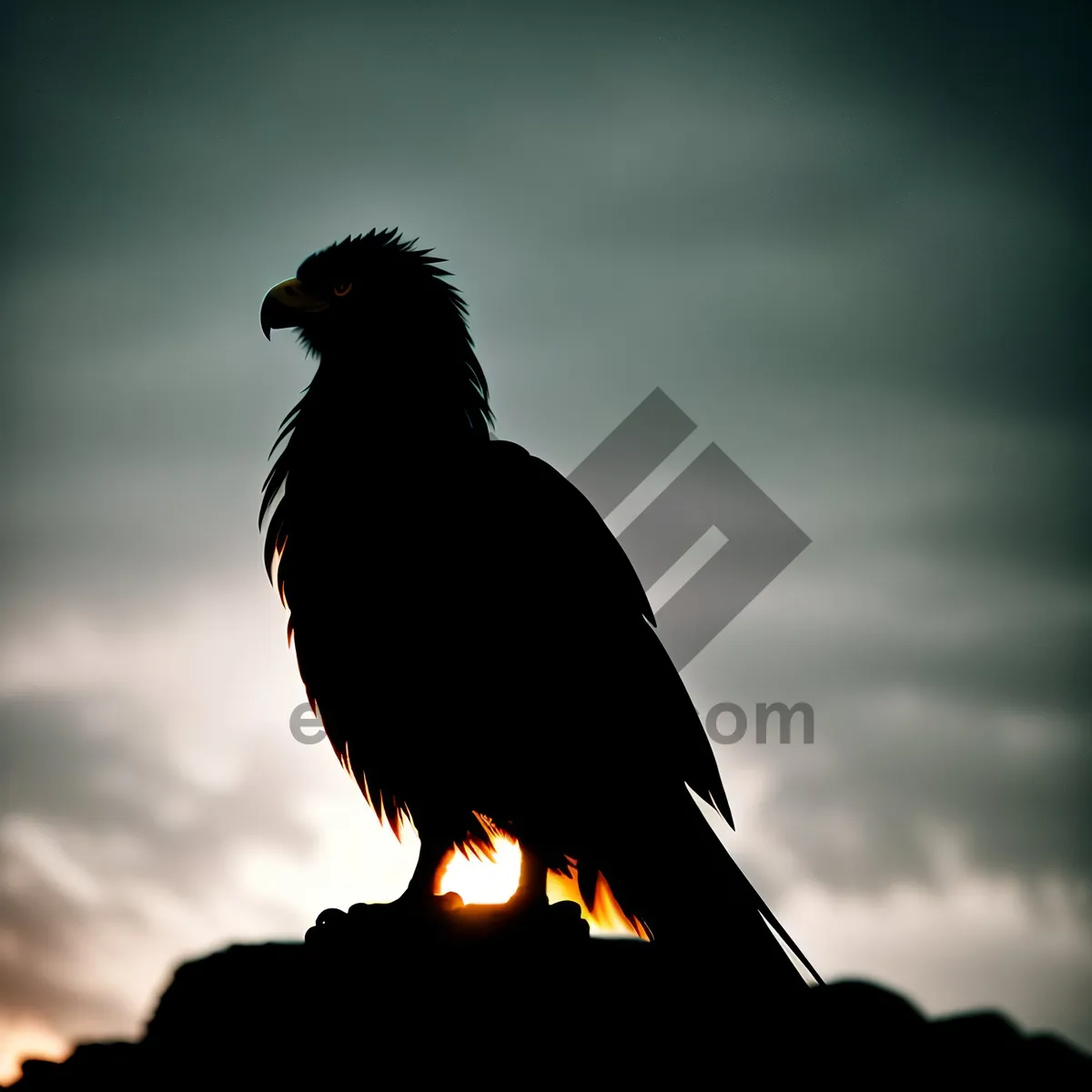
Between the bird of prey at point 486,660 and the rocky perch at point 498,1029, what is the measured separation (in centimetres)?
51

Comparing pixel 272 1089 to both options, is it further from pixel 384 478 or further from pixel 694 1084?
pixel 384 478

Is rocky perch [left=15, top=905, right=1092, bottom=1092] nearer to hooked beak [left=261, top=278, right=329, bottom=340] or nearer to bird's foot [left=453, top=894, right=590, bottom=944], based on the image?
bird's foot [left=453, top=894, right=590, bottom=944]

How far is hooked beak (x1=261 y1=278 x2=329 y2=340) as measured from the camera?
4270 mm

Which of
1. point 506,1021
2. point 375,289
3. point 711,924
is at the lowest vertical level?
point 506,1021

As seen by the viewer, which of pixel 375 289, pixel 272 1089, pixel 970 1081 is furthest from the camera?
pixel 375 289

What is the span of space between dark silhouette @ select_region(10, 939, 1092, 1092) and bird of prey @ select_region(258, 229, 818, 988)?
0.55m

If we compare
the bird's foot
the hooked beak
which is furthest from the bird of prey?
the hooked beak

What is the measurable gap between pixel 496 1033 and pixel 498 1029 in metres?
0.01

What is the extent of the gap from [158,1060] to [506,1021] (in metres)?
1.07

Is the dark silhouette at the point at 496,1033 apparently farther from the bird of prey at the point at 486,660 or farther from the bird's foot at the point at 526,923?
the bird of prey at the point at 486,660

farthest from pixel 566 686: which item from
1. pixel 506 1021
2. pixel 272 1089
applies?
pixel 272 1089

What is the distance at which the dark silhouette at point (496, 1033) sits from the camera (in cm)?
251

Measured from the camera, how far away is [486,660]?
356cm

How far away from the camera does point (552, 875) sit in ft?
12.8
